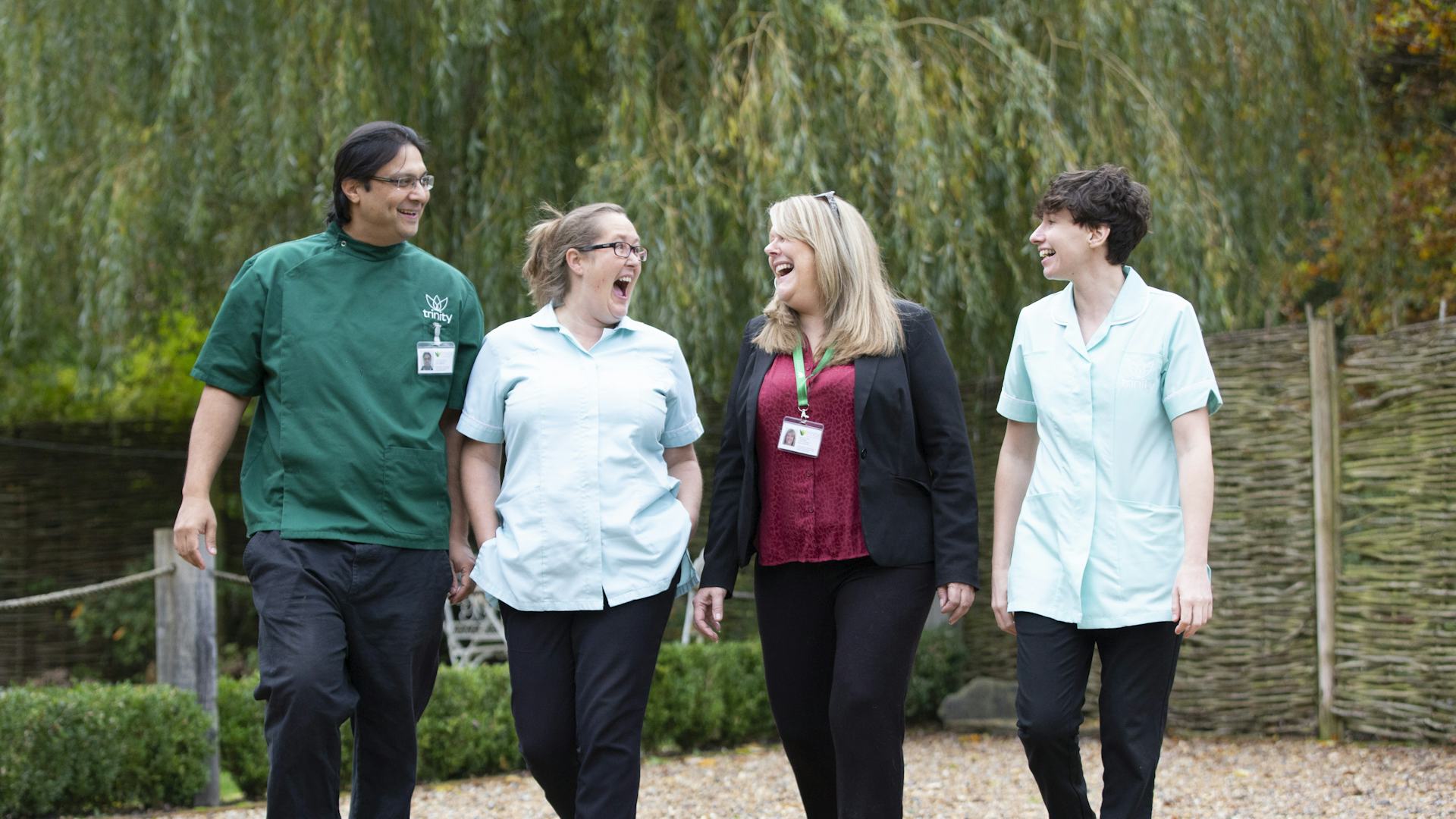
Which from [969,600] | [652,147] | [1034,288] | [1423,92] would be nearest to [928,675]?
[1034,288]

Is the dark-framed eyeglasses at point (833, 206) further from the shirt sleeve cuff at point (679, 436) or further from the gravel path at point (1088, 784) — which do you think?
the gravel path at point (1088, 784)

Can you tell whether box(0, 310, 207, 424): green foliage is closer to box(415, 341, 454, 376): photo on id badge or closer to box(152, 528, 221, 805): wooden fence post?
box(152, 528, 221, 805): wooden fence post

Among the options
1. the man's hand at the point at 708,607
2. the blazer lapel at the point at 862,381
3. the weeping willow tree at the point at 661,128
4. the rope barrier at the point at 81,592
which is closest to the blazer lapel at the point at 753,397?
the blazer lapel at the point at 862,381

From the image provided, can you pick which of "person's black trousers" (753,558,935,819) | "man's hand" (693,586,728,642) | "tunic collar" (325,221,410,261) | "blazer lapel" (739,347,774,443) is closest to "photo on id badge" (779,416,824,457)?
"blazer lapel" (739,347,774,443)

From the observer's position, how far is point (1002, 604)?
3672 millimetres

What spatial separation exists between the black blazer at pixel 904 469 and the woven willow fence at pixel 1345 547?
3.99 m

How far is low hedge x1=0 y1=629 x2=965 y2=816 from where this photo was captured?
5.88 m

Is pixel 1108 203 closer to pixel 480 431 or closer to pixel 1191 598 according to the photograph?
pixel 1191 598

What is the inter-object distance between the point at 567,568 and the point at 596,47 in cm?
469

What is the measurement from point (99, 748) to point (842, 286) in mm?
3914

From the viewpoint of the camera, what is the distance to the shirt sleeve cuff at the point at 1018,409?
12.2ft

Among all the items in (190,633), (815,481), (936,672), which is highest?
(815,481)

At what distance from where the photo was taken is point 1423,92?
9.20 m

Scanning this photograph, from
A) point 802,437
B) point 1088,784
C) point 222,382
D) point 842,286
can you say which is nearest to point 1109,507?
point 802,437
